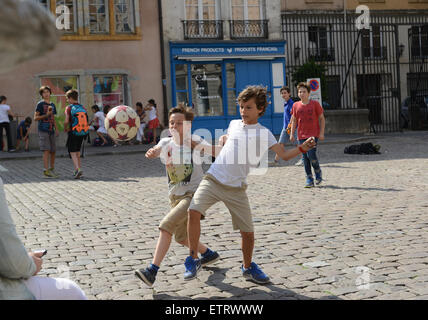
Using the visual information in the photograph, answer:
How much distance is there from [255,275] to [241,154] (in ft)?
3.02

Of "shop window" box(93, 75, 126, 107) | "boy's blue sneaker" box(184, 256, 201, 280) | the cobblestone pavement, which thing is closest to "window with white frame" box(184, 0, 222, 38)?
"shop window" box(93, 75, 126, 107)

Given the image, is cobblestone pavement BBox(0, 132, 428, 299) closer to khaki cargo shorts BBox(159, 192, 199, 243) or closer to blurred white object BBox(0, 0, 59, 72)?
khaki cargo shorts BBox(159, 192, 199, 243)

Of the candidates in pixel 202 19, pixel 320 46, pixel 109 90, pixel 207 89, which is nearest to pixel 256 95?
pixel 109 90

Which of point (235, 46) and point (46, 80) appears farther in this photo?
point (235, 46)

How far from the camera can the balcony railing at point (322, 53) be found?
108 feet

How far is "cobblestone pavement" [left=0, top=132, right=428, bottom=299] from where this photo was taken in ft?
15.7

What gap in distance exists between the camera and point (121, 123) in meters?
7.02

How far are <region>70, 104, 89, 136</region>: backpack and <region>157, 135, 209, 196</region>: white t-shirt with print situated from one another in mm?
7794

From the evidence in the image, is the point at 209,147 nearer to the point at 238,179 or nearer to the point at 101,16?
the point at 238,179

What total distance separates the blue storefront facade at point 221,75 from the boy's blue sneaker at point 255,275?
2188 cm

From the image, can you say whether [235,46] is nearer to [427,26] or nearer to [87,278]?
[427,26]
